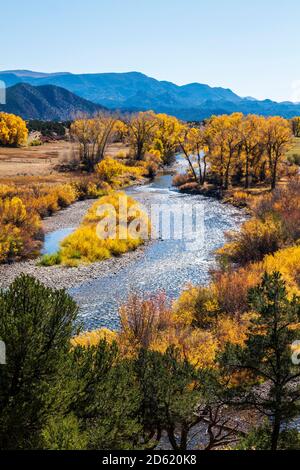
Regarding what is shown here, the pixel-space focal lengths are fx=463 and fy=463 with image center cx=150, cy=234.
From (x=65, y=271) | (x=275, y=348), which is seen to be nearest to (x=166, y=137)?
(x=65, y=271)

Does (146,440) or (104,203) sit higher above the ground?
(104,203)

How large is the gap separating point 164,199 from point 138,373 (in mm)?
40728

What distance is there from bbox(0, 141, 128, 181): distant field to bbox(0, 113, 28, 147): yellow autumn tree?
332cm

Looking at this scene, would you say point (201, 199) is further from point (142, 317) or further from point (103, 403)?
point (103, 403)

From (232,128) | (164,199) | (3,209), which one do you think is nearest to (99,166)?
(164,199)

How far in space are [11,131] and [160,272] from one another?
2556 inches

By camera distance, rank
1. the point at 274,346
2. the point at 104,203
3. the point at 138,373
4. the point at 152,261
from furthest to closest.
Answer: the point at 104,203, the point at 152,261, the point at 138,373, the point at 274,346

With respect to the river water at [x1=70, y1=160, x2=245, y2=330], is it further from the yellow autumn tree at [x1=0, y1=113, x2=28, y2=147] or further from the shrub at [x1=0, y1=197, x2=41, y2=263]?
the yellow autumn tree at [x1=0, y1=113, x2=28, y2=147]

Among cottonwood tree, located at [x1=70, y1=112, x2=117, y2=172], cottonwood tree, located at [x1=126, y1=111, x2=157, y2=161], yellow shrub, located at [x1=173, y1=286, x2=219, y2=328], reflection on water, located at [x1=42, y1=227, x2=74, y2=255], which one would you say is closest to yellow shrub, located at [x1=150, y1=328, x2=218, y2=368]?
yellow shrub, located at [x1=173, y1=286, x2=219, y2=328]

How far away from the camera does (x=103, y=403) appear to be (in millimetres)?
9672

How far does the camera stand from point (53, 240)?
35.6 metres

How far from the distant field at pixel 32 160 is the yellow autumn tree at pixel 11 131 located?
3.32 m

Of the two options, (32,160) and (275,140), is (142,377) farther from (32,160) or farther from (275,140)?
(32,160)

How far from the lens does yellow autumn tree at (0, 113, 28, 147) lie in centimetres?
8321
